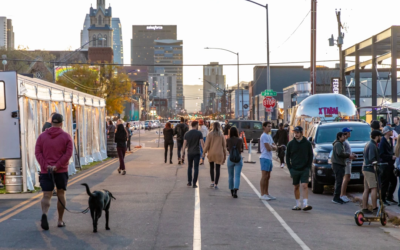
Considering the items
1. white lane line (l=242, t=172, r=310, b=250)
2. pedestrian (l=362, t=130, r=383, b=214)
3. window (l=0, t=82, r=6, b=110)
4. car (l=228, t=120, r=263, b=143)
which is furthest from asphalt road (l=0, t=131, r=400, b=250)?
car (l=228, t=120, r=263, b=143)

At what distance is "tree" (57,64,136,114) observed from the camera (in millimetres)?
65688

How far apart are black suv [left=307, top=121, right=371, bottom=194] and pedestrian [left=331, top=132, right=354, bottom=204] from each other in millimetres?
1312

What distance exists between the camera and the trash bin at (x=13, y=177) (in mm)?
13836

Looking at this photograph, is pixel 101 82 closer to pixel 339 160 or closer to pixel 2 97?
pixel 2 97

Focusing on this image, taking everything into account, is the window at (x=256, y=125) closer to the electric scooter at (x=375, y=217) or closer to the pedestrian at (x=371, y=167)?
the pedestrian at (x=371, y=167)

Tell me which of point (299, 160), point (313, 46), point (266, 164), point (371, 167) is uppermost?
point (313, 46)

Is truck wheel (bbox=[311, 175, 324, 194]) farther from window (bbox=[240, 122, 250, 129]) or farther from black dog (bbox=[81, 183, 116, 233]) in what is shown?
window (bbox=[240, 122, 250, 129])

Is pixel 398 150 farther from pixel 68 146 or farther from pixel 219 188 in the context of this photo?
pixel 68 146

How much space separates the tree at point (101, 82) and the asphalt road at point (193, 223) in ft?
172

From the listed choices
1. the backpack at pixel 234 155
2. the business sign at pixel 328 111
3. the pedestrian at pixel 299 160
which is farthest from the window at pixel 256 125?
the pedestrian at pixel 299 160

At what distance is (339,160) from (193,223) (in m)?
4.76

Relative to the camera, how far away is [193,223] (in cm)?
939

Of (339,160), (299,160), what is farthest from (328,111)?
(299,160)

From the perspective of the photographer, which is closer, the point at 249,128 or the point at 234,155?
the point at 234,155
